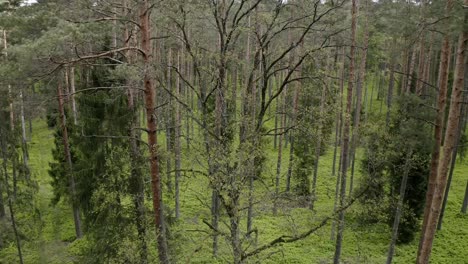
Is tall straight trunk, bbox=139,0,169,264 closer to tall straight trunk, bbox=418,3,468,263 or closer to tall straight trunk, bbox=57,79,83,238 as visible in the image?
tall straight trunk, bbox=418,3,468,263

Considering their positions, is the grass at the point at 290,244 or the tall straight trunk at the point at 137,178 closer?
the tall straight trunk at the point at 137,178

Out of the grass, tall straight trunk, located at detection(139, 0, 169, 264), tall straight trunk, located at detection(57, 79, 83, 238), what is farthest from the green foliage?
tall straight trunk, located at detection(57, 79, 83, 238)

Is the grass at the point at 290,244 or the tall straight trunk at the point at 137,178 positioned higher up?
the tall straight trunk at the point at 137,178

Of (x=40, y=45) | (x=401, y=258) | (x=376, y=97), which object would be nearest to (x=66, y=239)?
(x=40, y=45)

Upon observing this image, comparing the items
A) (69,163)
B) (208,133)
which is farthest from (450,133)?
(69,163)

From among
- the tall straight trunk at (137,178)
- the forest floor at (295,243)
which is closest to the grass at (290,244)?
the forest floor at (295,243)

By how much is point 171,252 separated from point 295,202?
4459mm

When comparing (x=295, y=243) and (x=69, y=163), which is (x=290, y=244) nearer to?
(x=295, y=243)

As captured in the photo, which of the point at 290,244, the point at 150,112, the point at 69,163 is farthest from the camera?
the point at 290,244

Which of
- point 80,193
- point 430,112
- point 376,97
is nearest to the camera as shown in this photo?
point 430,112

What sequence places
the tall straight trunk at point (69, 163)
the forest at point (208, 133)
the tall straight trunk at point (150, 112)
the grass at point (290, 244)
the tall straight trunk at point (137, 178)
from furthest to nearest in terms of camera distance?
the grass at point (290, 244) → the tall straight trunk at point (69, 163) → the tall straight trunk at point (137, 178) → the forest at point (208, 133) → the tall straight trunk at point (150, 112)

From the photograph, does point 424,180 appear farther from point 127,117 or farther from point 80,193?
point 80,193

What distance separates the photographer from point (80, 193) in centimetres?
1410

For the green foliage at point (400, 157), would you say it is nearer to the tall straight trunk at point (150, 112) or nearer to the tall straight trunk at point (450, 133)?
the tall straight trunk at point (450, 133)
